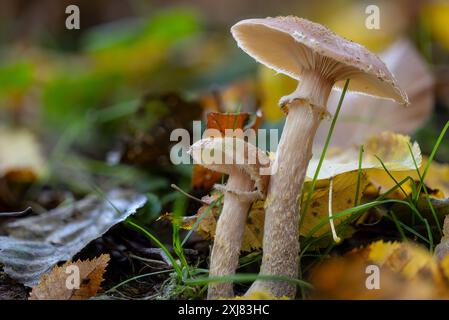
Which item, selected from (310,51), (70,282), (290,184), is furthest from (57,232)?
(310,51)

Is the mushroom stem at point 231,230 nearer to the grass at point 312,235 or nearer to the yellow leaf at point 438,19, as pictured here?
the grass at point 312,235

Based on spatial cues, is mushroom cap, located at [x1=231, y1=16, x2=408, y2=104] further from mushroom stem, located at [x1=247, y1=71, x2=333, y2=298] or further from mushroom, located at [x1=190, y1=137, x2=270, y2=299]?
mushroom, located at [x1=190, y1=137, x2=270, y2=299]

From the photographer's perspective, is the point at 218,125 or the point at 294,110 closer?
the point at 294,110

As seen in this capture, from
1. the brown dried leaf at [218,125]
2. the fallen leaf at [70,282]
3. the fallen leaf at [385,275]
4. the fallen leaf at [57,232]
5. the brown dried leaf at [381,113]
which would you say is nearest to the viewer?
the fallen leaf at [385,275]

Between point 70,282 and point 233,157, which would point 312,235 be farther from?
point 70,282

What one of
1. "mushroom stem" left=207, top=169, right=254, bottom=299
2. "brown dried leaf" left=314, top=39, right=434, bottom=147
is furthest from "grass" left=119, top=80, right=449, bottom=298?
"brown dried leaf" left=314, top=39, right=434, bottom=147

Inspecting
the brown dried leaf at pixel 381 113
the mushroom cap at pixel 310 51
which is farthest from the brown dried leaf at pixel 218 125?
the brown dried leaf at pixel 381 113
